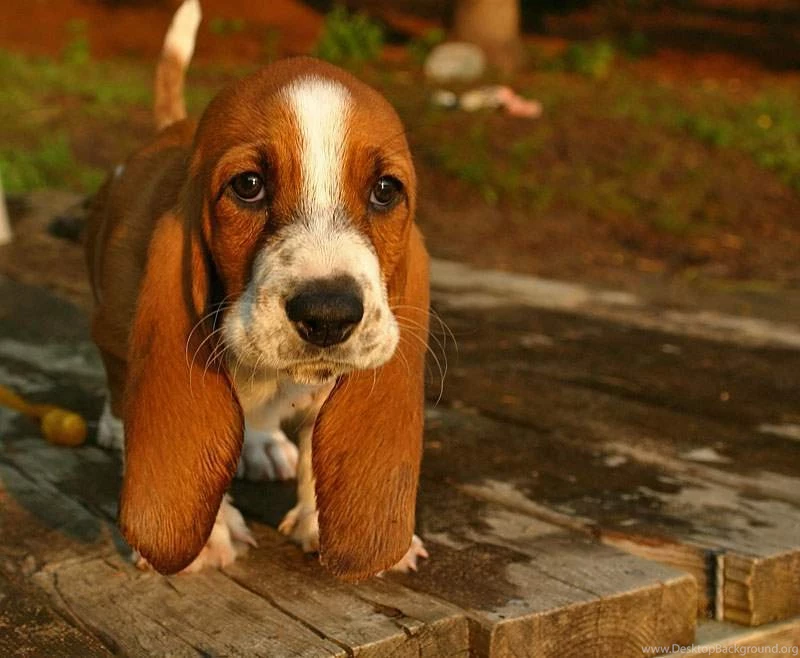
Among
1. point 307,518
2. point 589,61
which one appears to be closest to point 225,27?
point 589,61

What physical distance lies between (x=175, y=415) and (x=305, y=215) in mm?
503

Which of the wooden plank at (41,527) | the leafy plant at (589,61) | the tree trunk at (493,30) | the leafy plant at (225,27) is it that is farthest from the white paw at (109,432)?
the leafy plant at (225,27)

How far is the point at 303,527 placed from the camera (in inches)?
121

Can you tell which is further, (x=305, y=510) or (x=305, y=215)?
(x=305, y=510)

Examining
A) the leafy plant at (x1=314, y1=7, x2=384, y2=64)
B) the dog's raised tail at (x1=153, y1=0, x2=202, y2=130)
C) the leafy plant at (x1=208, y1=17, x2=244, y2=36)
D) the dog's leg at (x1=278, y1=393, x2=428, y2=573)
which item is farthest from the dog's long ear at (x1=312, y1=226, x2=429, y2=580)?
the leafy plant at (x1=208, y1=17, x2=244, y2=36)

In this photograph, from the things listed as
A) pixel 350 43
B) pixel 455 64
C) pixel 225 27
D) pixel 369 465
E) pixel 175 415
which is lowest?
pixel 369 465

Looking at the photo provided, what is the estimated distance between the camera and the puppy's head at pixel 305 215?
2.57 m

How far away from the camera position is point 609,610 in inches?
106

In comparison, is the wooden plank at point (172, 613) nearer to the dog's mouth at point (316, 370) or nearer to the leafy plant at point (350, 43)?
the dog's mouth at point (316, 370)

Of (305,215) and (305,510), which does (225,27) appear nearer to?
(305,510)

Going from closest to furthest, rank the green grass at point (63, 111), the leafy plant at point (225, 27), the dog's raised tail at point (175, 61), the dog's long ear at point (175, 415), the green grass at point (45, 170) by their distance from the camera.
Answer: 1. the dog's long ear at point (175, 415)
2. the dog's raised tail at point (175, 61)
3. the green grass at point (45, 170)
4. the green grass at point (63, 111)
5. the leafy plant at point (225, 27)

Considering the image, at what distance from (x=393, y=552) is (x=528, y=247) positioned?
6.01 meters

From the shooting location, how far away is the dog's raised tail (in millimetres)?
4266

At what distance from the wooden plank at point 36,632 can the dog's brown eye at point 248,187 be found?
94 centimetres
